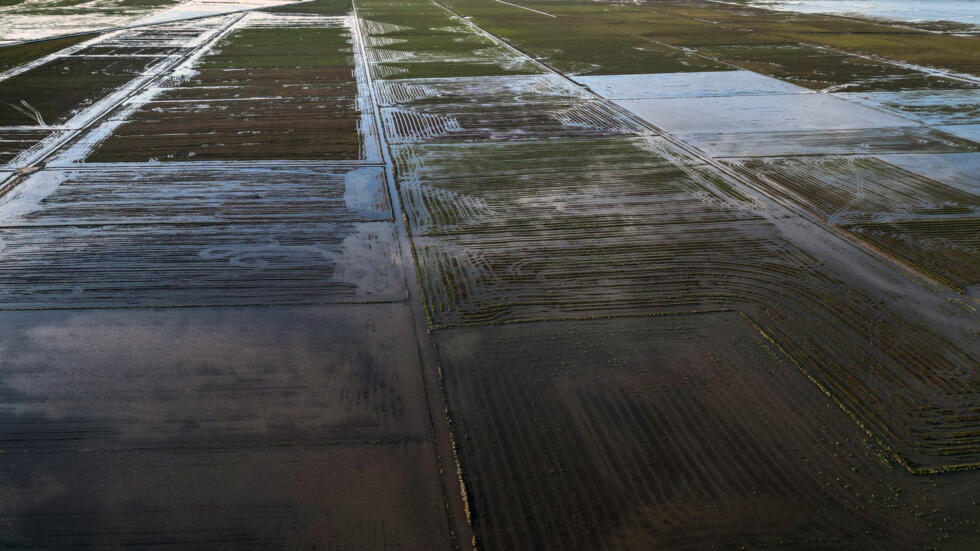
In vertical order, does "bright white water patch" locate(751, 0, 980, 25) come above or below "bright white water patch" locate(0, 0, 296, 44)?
above

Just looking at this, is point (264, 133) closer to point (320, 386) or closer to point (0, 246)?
point (0, 246)

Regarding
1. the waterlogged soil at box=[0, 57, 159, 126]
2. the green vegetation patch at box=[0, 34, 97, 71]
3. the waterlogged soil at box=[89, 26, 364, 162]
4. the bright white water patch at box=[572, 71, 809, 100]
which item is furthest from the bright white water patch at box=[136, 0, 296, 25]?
the bright white water patch at box=[572, 71, 809, 100]

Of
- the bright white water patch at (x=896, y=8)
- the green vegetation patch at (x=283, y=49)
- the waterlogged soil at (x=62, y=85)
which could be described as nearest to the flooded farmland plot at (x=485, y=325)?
the waterlogged soil at (x=62, y=85)

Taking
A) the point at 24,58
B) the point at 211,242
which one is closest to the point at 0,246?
the point at 211,242

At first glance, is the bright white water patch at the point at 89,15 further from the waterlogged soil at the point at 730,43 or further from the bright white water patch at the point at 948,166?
the bright white water patch at the point at 948,166

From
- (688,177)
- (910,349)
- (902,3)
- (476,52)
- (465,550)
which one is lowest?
(465,550)

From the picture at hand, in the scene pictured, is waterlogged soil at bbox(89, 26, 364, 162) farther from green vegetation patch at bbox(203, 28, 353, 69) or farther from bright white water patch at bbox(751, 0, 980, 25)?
bright white water patch at bbox(751, 0, 980, 25)

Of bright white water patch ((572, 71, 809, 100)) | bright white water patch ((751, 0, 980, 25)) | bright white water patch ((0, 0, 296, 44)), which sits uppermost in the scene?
bright white water patch ((751, 0, 980, 25))
